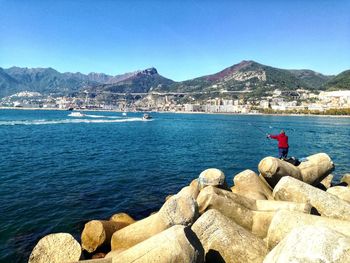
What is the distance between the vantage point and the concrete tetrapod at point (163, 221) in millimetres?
9266

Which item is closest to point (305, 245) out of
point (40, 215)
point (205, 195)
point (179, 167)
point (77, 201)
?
point (205, 195)

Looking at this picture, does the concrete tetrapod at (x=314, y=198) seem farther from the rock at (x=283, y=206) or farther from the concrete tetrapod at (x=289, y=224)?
the concrete tetrapod at (x=289, y=224)

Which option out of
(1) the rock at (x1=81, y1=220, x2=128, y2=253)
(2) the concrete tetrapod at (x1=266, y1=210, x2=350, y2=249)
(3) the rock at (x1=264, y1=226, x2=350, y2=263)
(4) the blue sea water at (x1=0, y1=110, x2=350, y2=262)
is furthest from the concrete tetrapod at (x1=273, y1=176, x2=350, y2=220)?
(4) the blue sea water at (x1=0, y1=110, x2=350, y2=262)

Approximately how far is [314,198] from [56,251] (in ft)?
29.9

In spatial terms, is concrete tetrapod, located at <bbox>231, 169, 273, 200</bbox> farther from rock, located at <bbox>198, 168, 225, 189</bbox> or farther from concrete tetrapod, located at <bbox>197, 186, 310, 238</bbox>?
concrete tetrapod, located at <bbox>197, 186, 310, 238</bbox>

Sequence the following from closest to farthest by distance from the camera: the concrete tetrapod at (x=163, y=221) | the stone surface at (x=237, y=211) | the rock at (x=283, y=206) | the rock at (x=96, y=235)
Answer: the concrete tetrapod at (x=163, y=221), the rock at (x=283, y=206), the stone surface at (x=237, y=211), the rock at (x=96, y=235)

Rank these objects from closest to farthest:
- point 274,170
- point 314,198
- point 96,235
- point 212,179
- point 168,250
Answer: point 168,250 < point 96,235 < point 314,198 < point 212,179 < point 274,170

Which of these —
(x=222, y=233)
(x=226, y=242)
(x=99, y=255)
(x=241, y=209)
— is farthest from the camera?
(x=241, y=209)

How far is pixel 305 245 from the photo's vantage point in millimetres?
5008

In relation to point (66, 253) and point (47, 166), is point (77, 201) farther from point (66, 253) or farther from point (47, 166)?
point (47, 166)

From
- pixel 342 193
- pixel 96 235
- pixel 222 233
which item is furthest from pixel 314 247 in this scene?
pixel 342 193

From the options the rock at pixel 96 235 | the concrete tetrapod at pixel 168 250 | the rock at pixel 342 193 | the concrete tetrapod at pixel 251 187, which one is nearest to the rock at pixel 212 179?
the concrete tetrapod at pixel 251 187

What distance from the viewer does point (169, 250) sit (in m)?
6.57

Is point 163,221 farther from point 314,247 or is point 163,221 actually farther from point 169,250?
point 314,247
